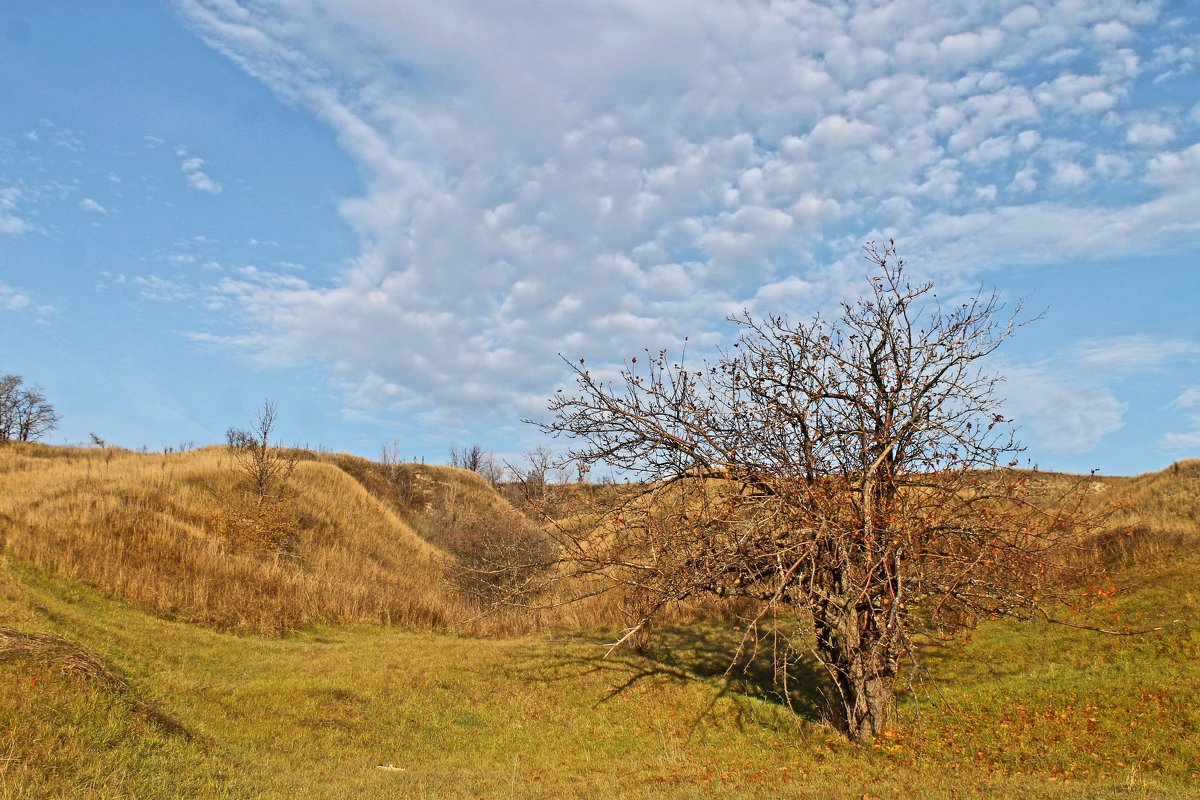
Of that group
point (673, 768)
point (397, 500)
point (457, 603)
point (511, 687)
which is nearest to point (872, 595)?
point (673, 768)

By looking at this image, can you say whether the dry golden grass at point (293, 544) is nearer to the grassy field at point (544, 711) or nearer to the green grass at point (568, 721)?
the grassy field at point (544, 711)

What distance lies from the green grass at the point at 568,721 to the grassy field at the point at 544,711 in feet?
0.16

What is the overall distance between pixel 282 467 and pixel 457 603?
512 inches

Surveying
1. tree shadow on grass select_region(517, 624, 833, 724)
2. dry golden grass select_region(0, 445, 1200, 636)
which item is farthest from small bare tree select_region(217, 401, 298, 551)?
tree shadow on grass select_region(517, 624, 833, 724)

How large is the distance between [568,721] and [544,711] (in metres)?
0.60

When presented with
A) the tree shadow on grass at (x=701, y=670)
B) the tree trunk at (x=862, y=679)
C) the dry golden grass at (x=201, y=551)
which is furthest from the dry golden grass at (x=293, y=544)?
the tree trunk at (x=862, y=679)

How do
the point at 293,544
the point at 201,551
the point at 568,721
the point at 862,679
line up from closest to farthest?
the point at 862,679, the point at 568,721, the point at 201,551, the point at 293,544

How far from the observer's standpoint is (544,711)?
13203mm

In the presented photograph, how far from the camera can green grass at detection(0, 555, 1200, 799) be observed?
8.41 meters

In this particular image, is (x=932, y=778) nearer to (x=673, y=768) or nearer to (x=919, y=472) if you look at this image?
(x=673, y=768)

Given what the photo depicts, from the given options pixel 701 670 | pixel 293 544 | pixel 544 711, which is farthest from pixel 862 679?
pixel 293 544

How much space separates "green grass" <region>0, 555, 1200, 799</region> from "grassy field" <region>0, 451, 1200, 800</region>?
5cm

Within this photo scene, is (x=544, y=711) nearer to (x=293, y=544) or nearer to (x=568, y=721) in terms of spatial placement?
(x=568, y=721)

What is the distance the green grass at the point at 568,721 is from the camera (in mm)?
8414
